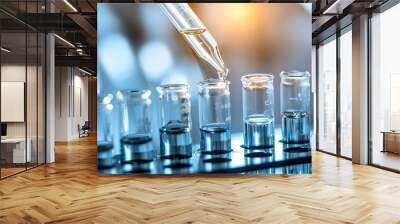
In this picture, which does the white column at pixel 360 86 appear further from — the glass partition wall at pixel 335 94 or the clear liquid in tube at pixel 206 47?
the clear liquid in tube at pixel 206 47

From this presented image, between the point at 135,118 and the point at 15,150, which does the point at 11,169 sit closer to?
the point at 15,150

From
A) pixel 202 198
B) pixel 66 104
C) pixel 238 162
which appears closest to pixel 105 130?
pixel 202 198

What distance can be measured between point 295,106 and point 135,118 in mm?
2319

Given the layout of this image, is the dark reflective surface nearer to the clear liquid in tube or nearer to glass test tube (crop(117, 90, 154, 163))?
glass test tube (crop(117, 90, 154, 163))

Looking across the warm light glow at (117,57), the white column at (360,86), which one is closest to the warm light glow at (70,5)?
the warm light glow at (117,57)

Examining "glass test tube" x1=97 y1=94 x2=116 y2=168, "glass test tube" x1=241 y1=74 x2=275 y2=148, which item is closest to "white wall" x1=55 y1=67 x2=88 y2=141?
"glass test tube" x1=97 y1=94 x2=116 y2=168

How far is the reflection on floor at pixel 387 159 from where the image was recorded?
21.8 ft

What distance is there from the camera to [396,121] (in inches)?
253

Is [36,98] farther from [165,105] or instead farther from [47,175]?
[165,105]

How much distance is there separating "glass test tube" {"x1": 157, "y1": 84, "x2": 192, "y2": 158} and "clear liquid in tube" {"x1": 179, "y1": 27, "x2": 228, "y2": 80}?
524 mm

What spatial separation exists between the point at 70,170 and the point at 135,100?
7.82ft

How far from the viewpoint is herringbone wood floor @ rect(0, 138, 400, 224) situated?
3662 millimetres

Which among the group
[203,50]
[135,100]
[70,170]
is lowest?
[70,170]

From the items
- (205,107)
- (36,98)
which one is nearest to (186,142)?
(205,107)
